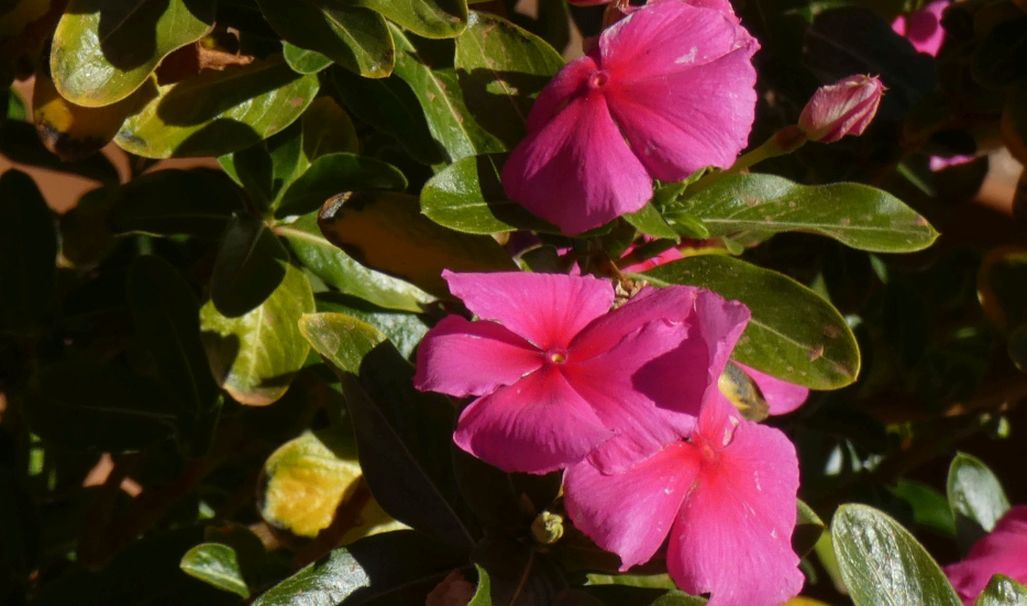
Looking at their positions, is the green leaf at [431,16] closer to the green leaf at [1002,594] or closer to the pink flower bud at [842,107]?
the pink flower bud at [842,107]

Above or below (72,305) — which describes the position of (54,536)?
below

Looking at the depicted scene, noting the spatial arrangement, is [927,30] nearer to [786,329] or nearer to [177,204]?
[786,329]

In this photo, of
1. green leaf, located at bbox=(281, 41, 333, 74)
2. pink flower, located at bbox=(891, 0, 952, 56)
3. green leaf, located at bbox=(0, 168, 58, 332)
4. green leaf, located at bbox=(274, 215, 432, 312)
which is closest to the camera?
green leaf, located at bbox=(281, 41, 333, 74)

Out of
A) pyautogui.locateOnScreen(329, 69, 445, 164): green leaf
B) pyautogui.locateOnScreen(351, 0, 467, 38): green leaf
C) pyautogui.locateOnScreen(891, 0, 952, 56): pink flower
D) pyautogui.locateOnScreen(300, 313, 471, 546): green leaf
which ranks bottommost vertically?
pyautogui.locateOnScreen(891, 0, 952, 56): pink flower

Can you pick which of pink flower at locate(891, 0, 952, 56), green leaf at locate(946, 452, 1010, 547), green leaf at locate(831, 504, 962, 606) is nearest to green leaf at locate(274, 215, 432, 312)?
green leaf at locate(831, 504, 962, 606)

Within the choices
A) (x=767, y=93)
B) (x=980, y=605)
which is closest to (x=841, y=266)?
(x=767, y=93)

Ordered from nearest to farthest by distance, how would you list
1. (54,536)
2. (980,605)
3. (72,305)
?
(980,605), (72,305), (54,536)

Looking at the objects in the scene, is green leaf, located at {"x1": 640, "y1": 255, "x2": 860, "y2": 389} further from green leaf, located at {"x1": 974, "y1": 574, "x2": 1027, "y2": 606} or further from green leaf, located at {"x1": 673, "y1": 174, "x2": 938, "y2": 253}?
green leaf, located at {"x1": 974, "y1": 574, "x2": 1027, "y2": 606}

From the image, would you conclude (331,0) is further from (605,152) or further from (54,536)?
(54,536)
